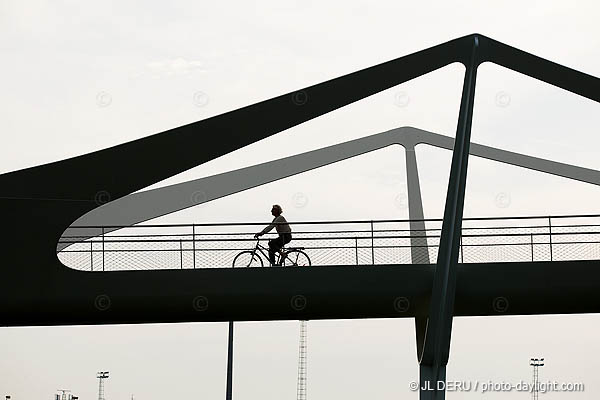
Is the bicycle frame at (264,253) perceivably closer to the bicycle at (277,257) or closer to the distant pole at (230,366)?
the bicycle at (277,257)

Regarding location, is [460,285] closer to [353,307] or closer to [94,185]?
[353,307]

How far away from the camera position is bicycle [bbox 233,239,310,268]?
70.2 ft

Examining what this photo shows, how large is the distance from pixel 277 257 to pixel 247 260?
1.98ft

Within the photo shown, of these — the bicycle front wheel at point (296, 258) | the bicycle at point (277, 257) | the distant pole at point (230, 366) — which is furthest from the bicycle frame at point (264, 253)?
the distant pole at point (230, 366)

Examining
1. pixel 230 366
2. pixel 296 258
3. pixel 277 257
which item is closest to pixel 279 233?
pixel 277 257

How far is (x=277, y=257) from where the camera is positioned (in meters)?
21.5

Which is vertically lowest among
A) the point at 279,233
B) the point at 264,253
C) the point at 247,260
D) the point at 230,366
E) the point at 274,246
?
the point at 230,366

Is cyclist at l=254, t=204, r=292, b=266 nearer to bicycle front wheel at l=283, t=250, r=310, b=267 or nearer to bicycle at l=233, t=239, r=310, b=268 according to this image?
bicycle at l=233, t=239, r=310, b=268

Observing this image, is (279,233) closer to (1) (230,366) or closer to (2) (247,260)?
(2) (247,260)

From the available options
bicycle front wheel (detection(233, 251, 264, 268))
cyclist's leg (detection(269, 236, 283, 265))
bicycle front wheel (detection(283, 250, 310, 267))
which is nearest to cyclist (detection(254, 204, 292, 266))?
cyclist's leg (detection(269, 236, 283, 265))

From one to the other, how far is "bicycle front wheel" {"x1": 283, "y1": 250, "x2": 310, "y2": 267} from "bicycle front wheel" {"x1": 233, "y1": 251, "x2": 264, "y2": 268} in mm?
553

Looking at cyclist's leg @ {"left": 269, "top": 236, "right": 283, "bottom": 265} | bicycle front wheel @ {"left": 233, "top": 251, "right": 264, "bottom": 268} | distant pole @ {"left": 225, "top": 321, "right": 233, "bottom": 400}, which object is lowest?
distant pole @ {"left": 225, "top": 321, "right": 233, "bottom": 400}

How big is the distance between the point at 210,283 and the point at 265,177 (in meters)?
13.2

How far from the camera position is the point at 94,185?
66.5 ft
